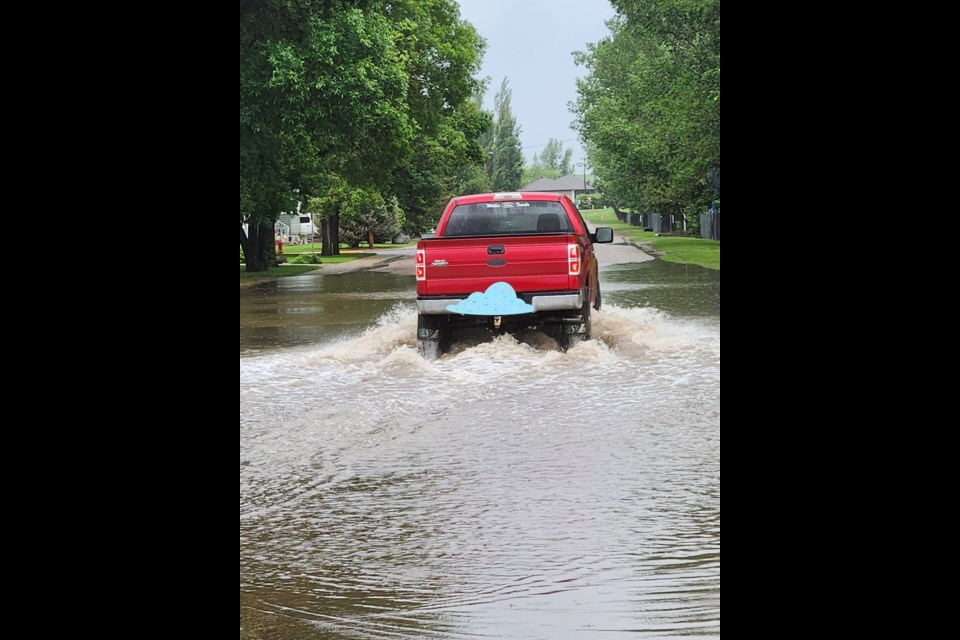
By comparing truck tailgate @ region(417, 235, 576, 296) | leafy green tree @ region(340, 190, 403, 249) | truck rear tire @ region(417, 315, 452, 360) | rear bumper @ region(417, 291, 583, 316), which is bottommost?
truck rear tire @ region(417, 315, 452, 360)

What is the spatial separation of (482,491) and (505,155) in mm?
156195

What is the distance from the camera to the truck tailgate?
1603 cm

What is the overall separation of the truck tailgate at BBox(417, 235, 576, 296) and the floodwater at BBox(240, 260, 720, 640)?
87cm

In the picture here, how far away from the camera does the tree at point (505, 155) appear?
162125 mm

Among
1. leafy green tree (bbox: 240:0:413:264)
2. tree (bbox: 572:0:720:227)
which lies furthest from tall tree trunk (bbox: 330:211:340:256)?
leafy green tree (bbox: 240:0:413:264)

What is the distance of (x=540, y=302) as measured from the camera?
16094 millimetres

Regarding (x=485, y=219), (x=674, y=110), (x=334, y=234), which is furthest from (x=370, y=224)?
(x=485, y=219)

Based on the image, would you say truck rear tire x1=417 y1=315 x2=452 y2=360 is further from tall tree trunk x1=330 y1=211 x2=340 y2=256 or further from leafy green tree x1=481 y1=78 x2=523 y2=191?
leafy green tree x1=481 y1=78 x2=523 y2=191
